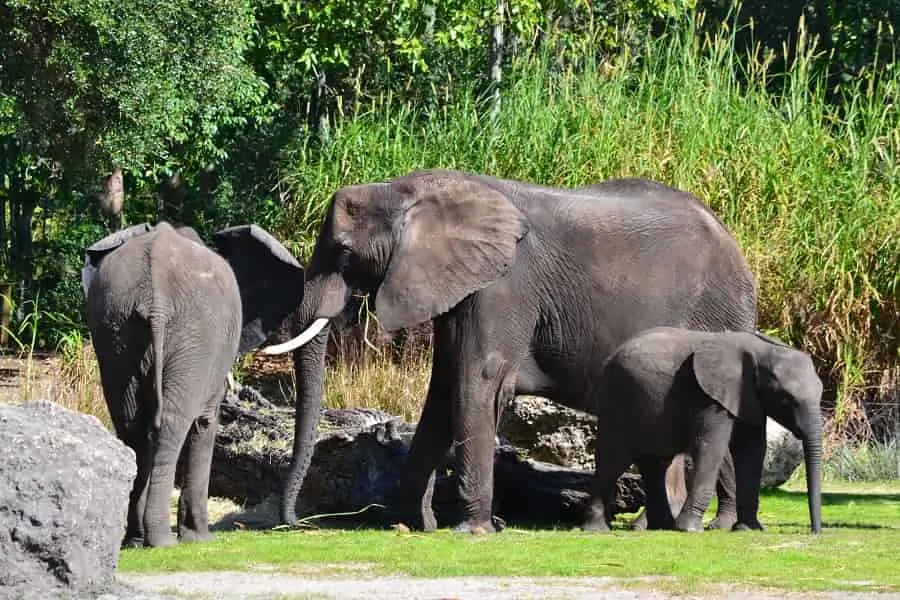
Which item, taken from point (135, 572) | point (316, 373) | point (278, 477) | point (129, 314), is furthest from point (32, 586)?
point (278, 477)

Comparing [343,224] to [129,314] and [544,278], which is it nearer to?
[544,278]

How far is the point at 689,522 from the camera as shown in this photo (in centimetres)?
1243

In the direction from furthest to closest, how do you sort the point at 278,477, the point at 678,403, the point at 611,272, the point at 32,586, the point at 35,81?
the point at 35,81 < the point at 278,477 < the point at 611,272 < the point at 678,403 < the point at 32,586

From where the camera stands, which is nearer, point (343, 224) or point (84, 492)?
point (84, 492)

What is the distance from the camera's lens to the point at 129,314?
1120 centimetres

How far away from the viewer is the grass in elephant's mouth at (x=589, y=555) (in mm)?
9672

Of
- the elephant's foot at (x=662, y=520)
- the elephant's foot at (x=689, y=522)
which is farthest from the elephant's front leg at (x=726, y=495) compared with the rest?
the elephant's foot at (x=689, y=522)

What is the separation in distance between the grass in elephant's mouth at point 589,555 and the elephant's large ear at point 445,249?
5.47 feet

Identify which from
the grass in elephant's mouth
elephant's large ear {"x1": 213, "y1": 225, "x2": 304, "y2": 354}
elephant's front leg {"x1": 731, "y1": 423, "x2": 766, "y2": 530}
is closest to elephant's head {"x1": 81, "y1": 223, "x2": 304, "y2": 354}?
elephant's large ear {"x1": 213, "y1": 225, "x2": 304, "y2": 354}

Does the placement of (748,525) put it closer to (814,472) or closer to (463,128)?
(814,472)

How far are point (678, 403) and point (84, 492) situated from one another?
18.4 feet

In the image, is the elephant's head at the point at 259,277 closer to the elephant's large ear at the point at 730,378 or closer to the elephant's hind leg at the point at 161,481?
the elephant's hind leg at the point at 161,481

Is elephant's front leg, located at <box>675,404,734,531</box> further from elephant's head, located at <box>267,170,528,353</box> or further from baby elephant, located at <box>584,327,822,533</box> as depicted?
elephant's head, located at <box>267,170,528,353</box>

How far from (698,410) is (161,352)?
3.88 m
